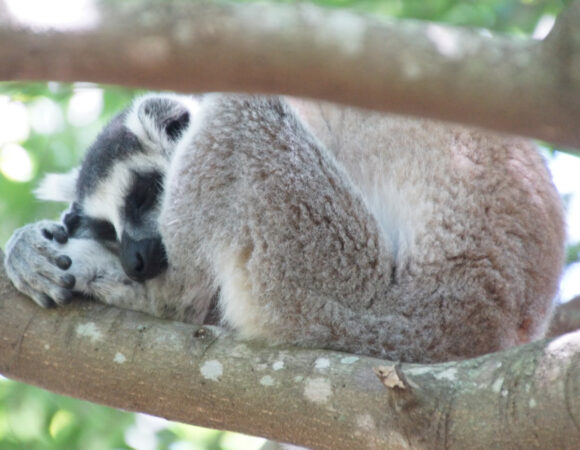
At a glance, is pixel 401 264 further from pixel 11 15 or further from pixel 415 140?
pixel 11 15

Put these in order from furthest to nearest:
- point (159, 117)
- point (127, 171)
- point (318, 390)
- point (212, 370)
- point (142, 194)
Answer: point (159, 117), point (127, 171), point (142, 194), point (212, 370), point (318, 390)

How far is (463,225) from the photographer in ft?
16.1

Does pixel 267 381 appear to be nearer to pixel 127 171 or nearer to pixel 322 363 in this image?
pixel 322 363

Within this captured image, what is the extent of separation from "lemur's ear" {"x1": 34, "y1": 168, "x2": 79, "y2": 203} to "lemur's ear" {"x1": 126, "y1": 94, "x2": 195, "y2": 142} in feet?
2.68

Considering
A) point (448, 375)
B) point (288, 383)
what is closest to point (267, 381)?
point (288, 383)

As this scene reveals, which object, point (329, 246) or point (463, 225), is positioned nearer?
point (329, 246)

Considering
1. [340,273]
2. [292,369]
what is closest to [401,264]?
[340,273]

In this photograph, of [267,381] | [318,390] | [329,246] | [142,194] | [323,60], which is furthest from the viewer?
[142,194]

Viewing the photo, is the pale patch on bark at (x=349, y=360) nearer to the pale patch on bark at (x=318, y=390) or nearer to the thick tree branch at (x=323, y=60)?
the pale patch on bark at (x=318, y=390)

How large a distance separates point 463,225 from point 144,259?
1.91m

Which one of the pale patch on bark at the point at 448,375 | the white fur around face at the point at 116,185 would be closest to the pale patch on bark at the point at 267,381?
the pale patch on bark at the point at 448,375

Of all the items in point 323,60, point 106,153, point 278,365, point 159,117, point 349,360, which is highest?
point 159,117

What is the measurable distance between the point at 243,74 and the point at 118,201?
144 inches

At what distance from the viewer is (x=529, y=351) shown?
348cm
